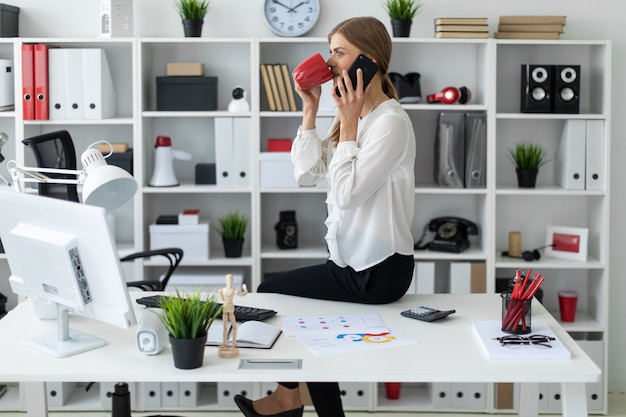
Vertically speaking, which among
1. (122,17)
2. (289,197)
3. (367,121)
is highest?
(122,17)

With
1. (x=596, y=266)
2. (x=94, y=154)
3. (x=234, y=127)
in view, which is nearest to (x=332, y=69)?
(x=94, y=154)

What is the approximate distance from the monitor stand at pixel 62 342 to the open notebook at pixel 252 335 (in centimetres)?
30

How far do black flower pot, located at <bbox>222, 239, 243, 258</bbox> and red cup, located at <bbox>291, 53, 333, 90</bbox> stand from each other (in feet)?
4.70

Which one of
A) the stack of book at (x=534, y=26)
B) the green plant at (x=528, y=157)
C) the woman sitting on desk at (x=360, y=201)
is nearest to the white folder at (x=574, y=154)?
the green plant at (x=528, y=157)

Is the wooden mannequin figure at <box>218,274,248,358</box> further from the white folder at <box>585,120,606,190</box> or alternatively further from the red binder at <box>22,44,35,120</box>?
the white folder at <box>585,120,606,190</box>

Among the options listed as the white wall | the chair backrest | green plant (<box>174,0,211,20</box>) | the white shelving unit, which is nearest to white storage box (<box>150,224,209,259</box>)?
the white shelving unit

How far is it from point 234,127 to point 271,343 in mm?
2067

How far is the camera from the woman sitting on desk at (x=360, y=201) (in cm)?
283

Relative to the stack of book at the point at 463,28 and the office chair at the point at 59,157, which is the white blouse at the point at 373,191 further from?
the stack of book at the point at 463,28

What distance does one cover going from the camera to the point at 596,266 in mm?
4301

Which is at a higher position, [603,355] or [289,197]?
[289,197]

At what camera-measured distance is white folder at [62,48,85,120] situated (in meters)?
4.26

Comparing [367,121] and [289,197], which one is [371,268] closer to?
[367,121]

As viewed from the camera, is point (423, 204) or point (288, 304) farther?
point (423, 204)
